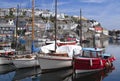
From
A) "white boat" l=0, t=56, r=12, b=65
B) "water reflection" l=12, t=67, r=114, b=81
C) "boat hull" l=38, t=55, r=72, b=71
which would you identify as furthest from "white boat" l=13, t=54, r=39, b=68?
"white boat" l=0, t=56, r=12, b=65

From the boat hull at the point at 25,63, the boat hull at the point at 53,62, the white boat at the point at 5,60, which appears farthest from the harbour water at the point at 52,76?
the white boat at the point at 5,60

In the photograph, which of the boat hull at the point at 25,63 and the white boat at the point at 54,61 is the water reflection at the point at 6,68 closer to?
the boat hull at the point at 25,63

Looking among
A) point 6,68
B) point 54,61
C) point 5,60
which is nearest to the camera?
point 54,61

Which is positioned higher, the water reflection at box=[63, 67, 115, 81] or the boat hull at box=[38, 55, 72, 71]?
the boat hull at box=[38, 55, 72, 71]

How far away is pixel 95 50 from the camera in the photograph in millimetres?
37875

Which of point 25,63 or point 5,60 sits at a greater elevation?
point 5,60

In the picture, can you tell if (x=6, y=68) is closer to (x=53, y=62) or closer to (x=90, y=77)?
(x=53, y=62)

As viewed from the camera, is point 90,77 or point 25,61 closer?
point 90,77

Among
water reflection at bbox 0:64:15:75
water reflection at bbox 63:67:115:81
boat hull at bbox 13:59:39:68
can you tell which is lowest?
water reflection at bbox 63:67:115:81

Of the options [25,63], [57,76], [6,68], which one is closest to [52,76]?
[57,76]

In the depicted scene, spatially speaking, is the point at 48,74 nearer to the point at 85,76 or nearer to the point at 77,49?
the point at 85,76

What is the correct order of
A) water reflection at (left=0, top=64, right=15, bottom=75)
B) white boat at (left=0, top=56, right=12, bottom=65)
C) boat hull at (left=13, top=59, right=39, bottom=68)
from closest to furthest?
boat hull at (left=13, top=59, right=39, bottom=68), water reflection at (left=0, top=64, right=15, bottom=75), white boat at (left=0, top=56, right=12, bottom=65)

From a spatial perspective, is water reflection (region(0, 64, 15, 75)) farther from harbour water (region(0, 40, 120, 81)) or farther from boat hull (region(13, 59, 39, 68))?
boat hull (region(13, 59, 39, 68))

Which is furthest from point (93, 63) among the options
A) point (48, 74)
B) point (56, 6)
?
point (56, 6)
